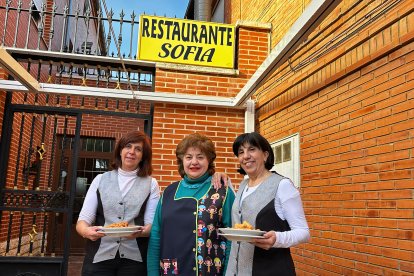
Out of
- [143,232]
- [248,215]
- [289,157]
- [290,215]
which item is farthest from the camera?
[289,157]

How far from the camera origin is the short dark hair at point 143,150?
2.70 m

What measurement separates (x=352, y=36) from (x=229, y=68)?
7.94 ft

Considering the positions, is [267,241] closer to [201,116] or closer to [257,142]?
[257,142]

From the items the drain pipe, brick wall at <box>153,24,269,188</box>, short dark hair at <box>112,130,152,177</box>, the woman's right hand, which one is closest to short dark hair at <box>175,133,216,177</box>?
short dark hair at <box>112,130,152,177</box>

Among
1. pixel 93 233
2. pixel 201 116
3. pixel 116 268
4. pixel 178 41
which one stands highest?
pixel 178 41

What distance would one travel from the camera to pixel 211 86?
5.44 metres

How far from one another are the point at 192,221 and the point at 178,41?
3.67 metres

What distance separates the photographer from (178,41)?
540cm

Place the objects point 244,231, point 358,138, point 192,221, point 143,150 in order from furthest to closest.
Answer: point 358,138 < point 143,150 < point 192,221 < point 244,231

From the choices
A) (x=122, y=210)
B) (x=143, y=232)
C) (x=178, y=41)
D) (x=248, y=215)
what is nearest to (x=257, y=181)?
(x=248, y=215)

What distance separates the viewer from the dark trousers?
2.50m

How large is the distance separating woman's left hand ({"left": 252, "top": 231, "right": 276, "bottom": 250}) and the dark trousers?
39.0 inches

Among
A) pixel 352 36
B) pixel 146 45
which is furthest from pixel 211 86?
pixel 352 36

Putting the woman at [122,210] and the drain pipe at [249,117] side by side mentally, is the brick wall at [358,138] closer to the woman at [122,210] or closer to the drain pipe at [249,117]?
the drain pipe at [249,117]
